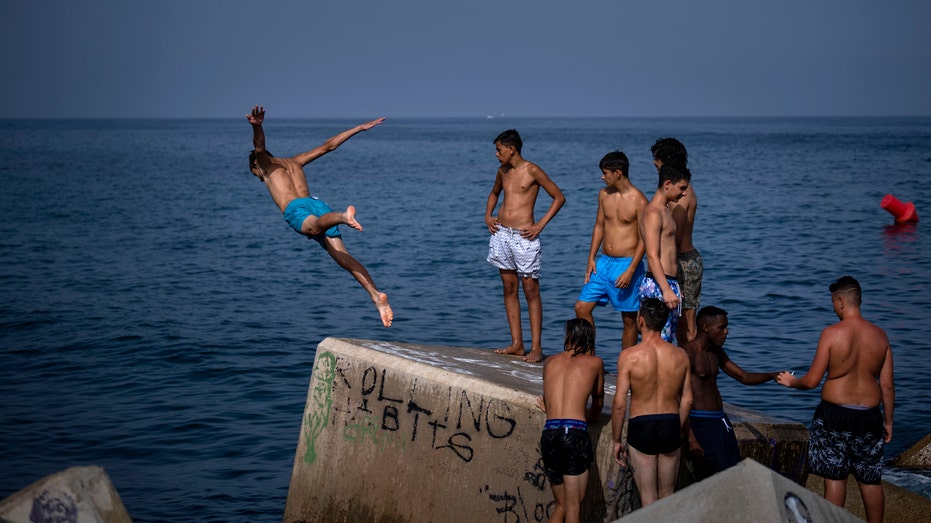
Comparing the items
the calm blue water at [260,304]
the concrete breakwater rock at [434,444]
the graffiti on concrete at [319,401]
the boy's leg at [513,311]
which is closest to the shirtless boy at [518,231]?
the boy's leg at [513,311]

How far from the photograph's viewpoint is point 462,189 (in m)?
50.8

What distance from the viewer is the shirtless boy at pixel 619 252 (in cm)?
838

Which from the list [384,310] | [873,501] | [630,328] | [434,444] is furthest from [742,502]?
[384,310]

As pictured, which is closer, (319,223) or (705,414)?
(705,414)

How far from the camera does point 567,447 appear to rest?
6598 millimetres

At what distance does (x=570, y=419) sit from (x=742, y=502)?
1.95m

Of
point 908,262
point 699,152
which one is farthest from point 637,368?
point 699,152

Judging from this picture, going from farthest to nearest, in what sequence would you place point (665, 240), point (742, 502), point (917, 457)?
point (917, 457), point (665, 240), point (742, 502)

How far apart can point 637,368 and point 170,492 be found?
6.09 m

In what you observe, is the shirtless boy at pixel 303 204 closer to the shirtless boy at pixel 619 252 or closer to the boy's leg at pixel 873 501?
the shirtless boy at pixel 619 252

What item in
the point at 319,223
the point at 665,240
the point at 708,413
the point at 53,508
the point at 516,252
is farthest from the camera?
the point at 516,252

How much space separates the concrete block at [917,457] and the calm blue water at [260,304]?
473 millimetres

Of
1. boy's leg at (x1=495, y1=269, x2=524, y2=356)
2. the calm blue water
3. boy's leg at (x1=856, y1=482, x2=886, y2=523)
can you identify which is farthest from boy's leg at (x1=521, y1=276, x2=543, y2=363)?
the calm blue water

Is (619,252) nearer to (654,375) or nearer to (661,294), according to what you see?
(661,294)
